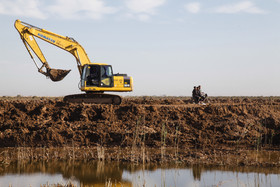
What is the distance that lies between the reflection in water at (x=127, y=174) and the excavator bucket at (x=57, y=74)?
966cm

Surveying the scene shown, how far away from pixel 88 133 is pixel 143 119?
3089 millimetres

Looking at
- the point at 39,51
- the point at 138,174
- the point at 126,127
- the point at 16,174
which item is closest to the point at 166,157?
the point at 138,174

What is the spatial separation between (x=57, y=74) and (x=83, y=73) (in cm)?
195

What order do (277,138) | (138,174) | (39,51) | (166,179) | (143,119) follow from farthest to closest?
(39,51)
(143,119)
(277,138)
(138,174)
(166,179)

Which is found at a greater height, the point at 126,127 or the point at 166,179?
the point at 126,127

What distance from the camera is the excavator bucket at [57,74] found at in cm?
2073

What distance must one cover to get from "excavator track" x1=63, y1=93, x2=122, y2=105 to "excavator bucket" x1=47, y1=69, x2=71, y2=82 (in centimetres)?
137

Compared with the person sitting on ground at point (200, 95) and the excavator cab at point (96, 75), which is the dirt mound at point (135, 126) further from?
the person sitting on ground at point (200, 95)

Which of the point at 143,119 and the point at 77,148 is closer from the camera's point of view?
the point at 77,148

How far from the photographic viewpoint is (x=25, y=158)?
1259 centimetres

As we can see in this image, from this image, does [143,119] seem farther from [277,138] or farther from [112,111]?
[277,138]

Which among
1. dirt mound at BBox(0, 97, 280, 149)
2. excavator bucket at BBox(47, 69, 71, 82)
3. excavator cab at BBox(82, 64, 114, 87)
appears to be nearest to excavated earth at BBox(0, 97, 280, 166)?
dirt mound at BBox(0, 97, 280, 149)

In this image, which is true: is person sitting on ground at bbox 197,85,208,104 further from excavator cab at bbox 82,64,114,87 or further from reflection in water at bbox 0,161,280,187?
reflection in water at bbox 0,161,280,187

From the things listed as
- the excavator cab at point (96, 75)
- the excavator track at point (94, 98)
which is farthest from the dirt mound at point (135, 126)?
the excavator cab at point (96, 75)
